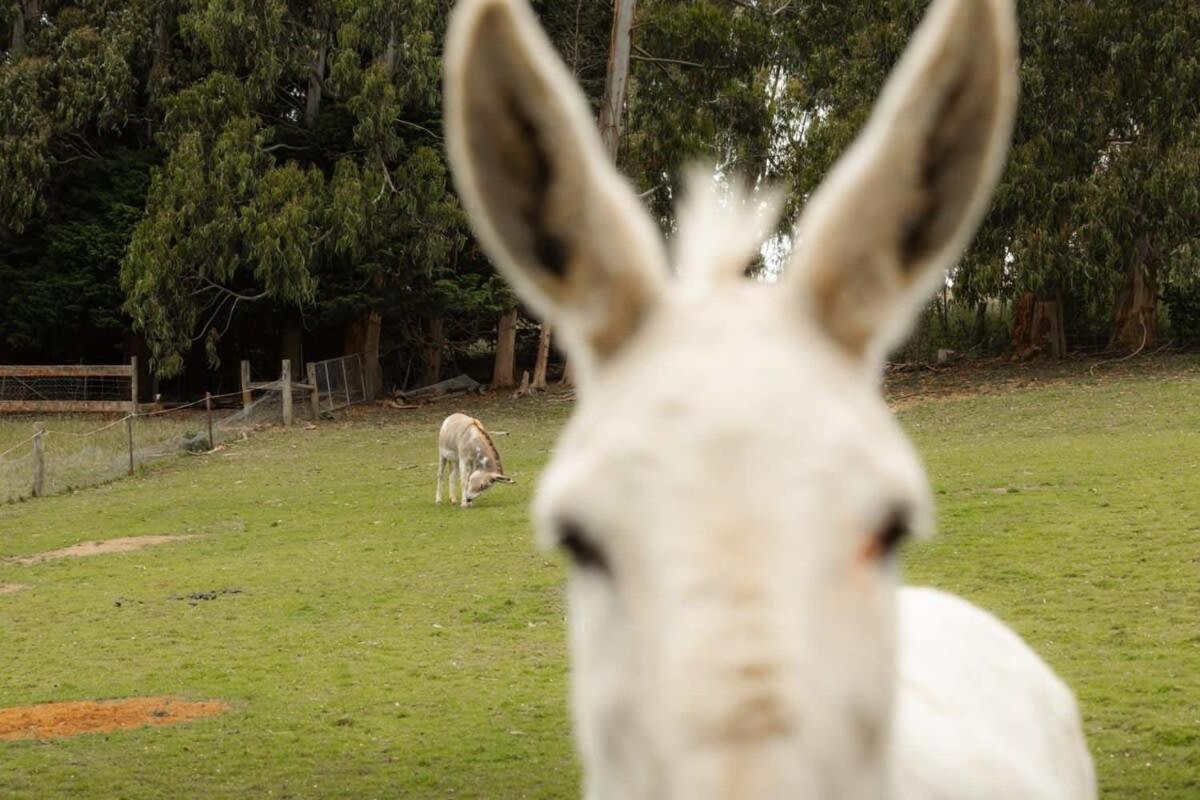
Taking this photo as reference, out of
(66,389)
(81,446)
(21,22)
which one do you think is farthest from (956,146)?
(21,22)

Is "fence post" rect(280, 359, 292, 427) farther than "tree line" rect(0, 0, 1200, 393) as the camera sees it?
Yes

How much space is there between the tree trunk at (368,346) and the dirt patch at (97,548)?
1707 centimetres

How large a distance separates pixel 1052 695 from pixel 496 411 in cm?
2819

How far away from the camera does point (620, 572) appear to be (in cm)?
148

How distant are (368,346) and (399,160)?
15.7 feet

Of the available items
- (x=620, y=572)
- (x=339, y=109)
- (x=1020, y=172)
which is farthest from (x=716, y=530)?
(x=339, y=109)

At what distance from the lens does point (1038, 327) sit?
104 feet

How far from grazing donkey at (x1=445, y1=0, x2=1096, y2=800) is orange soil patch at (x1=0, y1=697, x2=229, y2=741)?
Answer: 808 centimetres

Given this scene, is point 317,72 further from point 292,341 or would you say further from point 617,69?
point 617,69

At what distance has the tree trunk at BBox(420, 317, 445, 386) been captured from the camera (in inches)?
1401

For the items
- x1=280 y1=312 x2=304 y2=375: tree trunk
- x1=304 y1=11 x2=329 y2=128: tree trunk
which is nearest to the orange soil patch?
x1=304 y1=11 x2=329 y2=128: tree trunk

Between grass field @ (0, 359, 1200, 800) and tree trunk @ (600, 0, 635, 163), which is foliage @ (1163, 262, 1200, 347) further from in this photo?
tree trunk @ (600, 0, 635, 163)

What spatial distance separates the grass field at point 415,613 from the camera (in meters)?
7.78

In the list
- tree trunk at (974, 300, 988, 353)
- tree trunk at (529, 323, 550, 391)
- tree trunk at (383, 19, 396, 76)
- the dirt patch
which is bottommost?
the dirt patch
